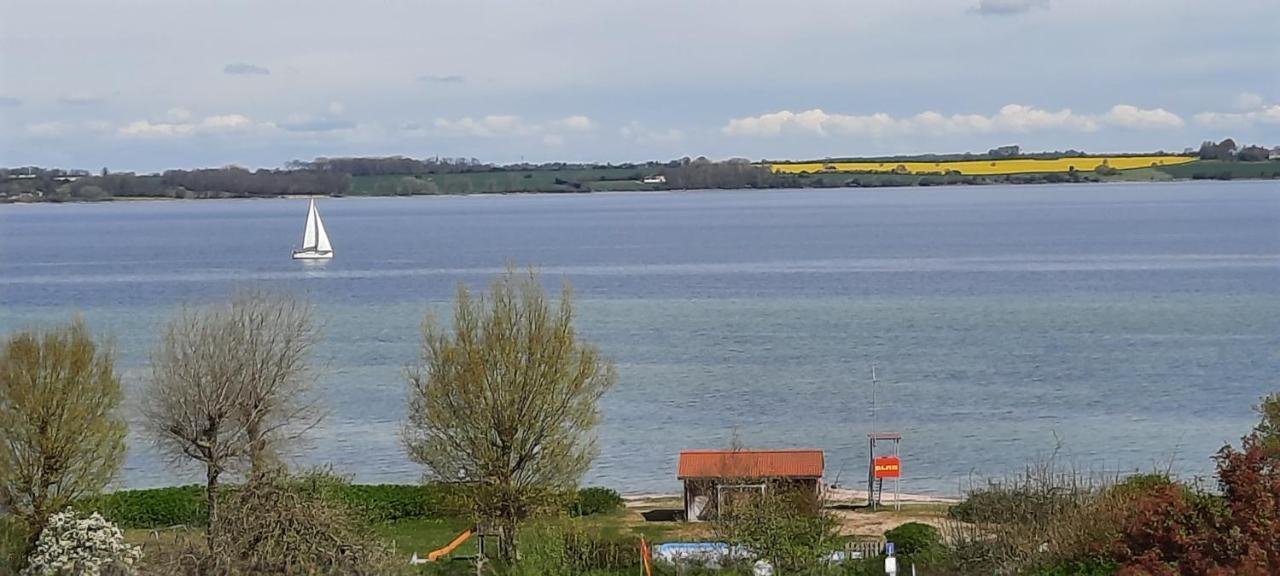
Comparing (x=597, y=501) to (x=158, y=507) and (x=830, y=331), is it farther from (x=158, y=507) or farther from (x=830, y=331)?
(x=830, y=331)

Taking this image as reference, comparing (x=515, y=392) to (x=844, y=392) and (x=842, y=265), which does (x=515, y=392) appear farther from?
(x=842, y=265)

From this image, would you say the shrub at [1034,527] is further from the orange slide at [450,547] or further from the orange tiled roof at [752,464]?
the orange slide at [450,547]

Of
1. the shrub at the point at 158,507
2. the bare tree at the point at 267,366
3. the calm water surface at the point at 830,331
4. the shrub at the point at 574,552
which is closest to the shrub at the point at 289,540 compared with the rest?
the shrub at the point at 574,552

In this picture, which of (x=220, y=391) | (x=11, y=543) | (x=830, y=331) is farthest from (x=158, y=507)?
(x=830, y=331)

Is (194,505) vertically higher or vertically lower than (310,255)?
higher

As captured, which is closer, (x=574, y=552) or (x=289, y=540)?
(x=289, y=540)

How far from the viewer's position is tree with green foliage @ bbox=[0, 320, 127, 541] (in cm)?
2038

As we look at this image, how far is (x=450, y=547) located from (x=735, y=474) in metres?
4.88

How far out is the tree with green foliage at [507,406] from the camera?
67.3 feet

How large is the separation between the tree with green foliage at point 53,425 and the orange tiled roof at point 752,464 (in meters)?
9.39

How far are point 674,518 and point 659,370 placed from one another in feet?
66.0

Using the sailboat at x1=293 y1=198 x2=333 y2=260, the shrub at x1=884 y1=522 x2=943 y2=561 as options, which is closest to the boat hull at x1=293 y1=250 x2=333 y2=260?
the sailboat at x1=293 y1=198 x2=333 y2=260

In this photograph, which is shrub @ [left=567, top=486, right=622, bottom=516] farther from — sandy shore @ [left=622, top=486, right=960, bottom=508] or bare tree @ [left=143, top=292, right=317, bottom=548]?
bare tree @ [left=143, top=292, right=317, bottom=548]

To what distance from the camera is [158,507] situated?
2552 centimetres
